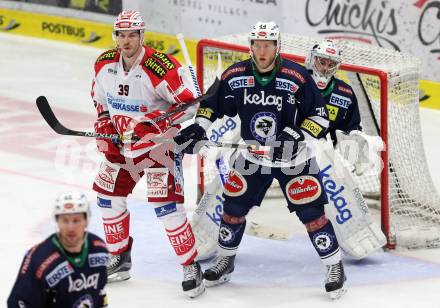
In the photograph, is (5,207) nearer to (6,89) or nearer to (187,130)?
(187,130)

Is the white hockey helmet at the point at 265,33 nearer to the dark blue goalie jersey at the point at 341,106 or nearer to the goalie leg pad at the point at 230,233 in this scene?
the dark blue goalie jersey at the point at 341,106

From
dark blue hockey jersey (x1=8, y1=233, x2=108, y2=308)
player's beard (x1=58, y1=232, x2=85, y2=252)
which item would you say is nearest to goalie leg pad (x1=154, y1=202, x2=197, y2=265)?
dark blue hockey jersey (x1=8, y1=233, x2=108, y2=308)

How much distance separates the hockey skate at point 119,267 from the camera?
20.9 feet

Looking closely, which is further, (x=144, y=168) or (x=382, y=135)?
(x=382, y=135)

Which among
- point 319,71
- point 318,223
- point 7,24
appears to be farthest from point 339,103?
point 7,24

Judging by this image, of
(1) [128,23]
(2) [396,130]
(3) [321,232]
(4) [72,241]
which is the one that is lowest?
(3) [321,232]

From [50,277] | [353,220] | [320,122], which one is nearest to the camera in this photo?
[50,277]

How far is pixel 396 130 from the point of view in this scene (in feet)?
23.2

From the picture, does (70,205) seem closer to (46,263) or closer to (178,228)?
(46,263)

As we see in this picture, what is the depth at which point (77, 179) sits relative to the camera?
852 cm

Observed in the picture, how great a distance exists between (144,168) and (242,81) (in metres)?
0.72

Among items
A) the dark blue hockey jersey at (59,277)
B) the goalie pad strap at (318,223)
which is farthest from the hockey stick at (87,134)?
the dark blue hockey jersey at (59,277)

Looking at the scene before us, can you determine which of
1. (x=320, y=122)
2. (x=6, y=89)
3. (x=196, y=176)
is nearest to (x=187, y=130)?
(x=320, y=122)

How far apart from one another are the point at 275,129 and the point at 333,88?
0.75 m
